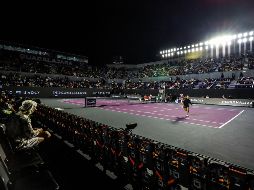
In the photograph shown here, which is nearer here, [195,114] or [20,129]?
[20,129]

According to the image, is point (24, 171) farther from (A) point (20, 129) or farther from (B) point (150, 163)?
(B) point (150, 163)

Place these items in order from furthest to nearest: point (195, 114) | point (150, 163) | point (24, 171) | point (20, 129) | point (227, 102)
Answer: point (227, 102)
point (195, 114)
point (24, 171)
point (20, 129)
point (150, 163)

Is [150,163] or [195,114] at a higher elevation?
[150,163]

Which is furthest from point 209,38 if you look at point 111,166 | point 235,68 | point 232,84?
point 111,166

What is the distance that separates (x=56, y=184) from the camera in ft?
17.7

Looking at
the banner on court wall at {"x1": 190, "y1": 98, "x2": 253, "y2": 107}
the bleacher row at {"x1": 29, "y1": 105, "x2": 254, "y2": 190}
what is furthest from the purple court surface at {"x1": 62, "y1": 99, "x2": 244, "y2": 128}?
the bleacher row at {"x1": 29, "y1": 105, "x2": 254, "y2": 190}

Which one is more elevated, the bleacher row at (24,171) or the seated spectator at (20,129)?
the seated spectator at (20,129)

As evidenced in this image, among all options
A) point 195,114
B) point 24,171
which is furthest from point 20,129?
point 195,114

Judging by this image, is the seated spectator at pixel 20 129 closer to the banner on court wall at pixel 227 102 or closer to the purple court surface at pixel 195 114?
the purple court surface at pixel 195 114

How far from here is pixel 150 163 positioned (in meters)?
4.55

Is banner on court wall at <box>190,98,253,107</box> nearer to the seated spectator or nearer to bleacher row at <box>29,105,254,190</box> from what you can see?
bleacher row at <box>29,105,254,190</box>

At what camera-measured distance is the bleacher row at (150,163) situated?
321cm

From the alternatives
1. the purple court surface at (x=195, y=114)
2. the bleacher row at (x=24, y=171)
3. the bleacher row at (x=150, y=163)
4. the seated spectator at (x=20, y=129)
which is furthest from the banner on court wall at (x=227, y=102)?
the seated spectator at (x=20, y=129)

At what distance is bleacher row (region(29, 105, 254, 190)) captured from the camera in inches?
127
